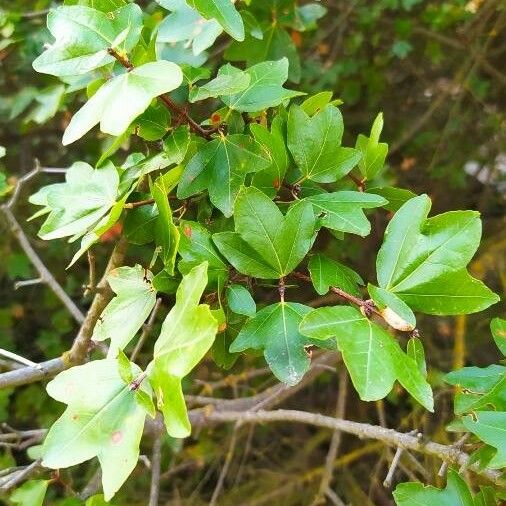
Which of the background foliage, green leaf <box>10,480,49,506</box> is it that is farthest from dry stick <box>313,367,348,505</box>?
green leaf <box>10,480,49,506</box>

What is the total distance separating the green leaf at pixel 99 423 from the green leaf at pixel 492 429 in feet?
1.09

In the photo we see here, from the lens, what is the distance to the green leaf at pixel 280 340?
0.63 meters

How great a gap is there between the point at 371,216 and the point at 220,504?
1.04m

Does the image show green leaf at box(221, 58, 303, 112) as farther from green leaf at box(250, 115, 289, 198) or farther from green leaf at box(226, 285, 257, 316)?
green leaf at box(226, 285, 257, 316)

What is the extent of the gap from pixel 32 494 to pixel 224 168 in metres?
0.58

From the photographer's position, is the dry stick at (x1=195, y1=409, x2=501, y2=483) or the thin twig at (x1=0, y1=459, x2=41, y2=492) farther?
the thin twig at (x1=0, y1=459, x2=41, y2=492)

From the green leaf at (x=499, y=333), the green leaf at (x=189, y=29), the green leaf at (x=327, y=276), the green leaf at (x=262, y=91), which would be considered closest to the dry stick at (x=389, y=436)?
the green leaf at (x=499, y=333)

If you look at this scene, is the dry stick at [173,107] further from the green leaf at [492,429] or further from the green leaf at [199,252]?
the green leaf at [492,429]

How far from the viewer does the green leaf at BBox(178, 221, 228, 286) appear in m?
0.64

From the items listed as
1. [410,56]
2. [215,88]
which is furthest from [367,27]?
[215,88]

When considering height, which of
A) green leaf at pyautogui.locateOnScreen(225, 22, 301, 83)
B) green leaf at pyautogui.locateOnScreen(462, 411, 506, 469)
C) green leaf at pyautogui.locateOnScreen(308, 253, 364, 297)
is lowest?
green leaf at pyautogui.locateOnScreen(225, 22, 301, 83)

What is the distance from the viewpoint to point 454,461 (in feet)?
2.49

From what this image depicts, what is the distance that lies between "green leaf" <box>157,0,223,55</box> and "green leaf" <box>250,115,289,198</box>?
186 millimetres

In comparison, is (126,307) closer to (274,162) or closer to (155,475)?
(274,162)
